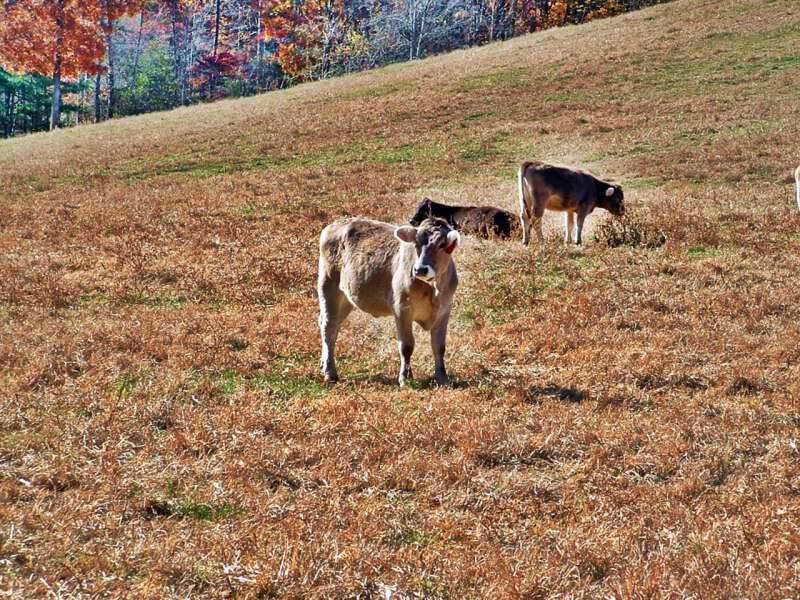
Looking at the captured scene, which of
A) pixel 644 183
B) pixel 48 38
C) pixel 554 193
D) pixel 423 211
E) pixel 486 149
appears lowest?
pixel 423 211

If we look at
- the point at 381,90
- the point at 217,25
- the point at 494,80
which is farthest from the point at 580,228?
the point at 217,25

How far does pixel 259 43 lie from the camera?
2810 inches

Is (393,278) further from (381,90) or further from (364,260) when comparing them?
(381,90)

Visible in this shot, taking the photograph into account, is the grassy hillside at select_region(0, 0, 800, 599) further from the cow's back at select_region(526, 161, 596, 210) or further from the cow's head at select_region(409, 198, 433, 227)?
the cow's head at select_region(409, 198, 433, 227)

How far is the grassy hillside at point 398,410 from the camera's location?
4.48m

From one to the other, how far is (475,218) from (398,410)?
9044 mm

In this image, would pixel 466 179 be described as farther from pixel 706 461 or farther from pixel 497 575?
pixel 497 575

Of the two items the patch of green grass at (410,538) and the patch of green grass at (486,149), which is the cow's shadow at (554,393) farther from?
the patch of green grass at (486,149)

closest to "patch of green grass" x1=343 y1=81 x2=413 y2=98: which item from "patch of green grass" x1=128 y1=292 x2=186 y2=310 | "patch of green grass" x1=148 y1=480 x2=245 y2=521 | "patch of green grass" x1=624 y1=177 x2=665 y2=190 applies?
"patch of green grass" x1=624 y1=177 x2=665 y2=190

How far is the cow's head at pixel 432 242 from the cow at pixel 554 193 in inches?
297

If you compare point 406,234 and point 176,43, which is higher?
point 176,43

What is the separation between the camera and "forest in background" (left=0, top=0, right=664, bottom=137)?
6450 cm

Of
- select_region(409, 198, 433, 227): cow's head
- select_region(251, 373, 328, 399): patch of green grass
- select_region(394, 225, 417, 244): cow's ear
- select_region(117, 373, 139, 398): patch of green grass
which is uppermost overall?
select_region(409, 198, 433, 227): cow's head

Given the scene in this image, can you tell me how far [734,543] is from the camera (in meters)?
4.69
